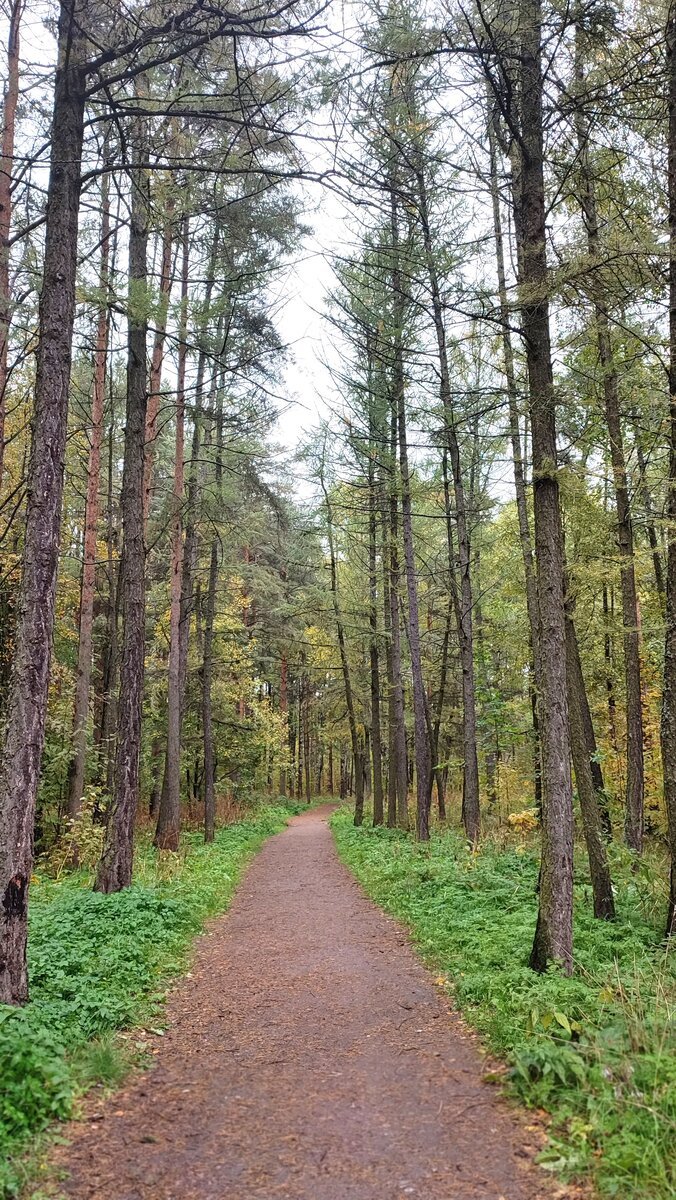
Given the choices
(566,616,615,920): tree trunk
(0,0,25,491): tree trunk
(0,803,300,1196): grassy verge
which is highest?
(0,0,25,491): tree trunk

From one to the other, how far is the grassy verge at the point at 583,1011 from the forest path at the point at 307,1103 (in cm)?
25

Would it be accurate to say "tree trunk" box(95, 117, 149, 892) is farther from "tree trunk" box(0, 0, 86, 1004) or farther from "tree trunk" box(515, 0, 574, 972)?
"tree trunk" box(515, 0, 574, 972)

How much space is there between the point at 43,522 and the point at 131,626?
392 cm

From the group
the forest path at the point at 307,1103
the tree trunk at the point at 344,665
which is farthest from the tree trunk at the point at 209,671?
the forest path at the point at 307,1103

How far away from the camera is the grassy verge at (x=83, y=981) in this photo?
11.8 ft

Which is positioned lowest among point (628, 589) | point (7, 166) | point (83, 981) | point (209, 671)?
point (83, 981)

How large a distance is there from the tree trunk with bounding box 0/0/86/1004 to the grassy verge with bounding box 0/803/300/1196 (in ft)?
1.57

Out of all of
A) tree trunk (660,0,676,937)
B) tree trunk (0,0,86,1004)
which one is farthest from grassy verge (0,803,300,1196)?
tree trunk (660,0,676,937)

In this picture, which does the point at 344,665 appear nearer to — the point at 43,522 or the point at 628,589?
the point at 628,589

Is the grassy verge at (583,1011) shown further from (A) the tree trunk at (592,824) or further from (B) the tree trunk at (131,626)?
(B) the tree trunk at (131,626)

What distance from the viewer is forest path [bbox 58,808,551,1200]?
317 cm

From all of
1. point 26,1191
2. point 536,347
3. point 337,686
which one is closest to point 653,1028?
point 26,1191

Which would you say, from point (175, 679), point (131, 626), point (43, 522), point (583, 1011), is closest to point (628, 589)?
point (583, 1011)

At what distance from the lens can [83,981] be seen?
17.0 ft
